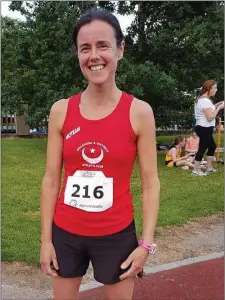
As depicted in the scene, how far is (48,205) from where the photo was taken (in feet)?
7.00

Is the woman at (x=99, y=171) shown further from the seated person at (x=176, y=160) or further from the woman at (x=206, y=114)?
the seated person at (x=176, y=160)

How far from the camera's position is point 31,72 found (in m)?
12.1

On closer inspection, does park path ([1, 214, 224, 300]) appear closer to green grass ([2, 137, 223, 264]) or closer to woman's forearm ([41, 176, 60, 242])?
green grass ([2, 137, 223, 264])

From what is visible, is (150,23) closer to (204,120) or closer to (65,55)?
(65,55)

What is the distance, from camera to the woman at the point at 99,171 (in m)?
1.97

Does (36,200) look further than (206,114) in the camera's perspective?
No

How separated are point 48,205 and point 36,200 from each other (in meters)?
4.62

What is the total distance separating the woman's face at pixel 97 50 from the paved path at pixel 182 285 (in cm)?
227

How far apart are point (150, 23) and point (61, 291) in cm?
1087

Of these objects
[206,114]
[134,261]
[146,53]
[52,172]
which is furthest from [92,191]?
[146,53]

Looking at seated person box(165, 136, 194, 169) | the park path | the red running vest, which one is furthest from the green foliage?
the red running vest

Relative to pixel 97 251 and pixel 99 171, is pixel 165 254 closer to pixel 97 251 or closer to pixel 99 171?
pixel 97 251

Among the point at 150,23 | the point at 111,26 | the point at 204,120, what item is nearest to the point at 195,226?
the point at 204,120

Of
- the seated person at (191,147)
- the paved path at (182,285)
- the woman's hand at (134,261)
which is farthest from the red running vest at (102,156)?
the seated person at (191,147)
